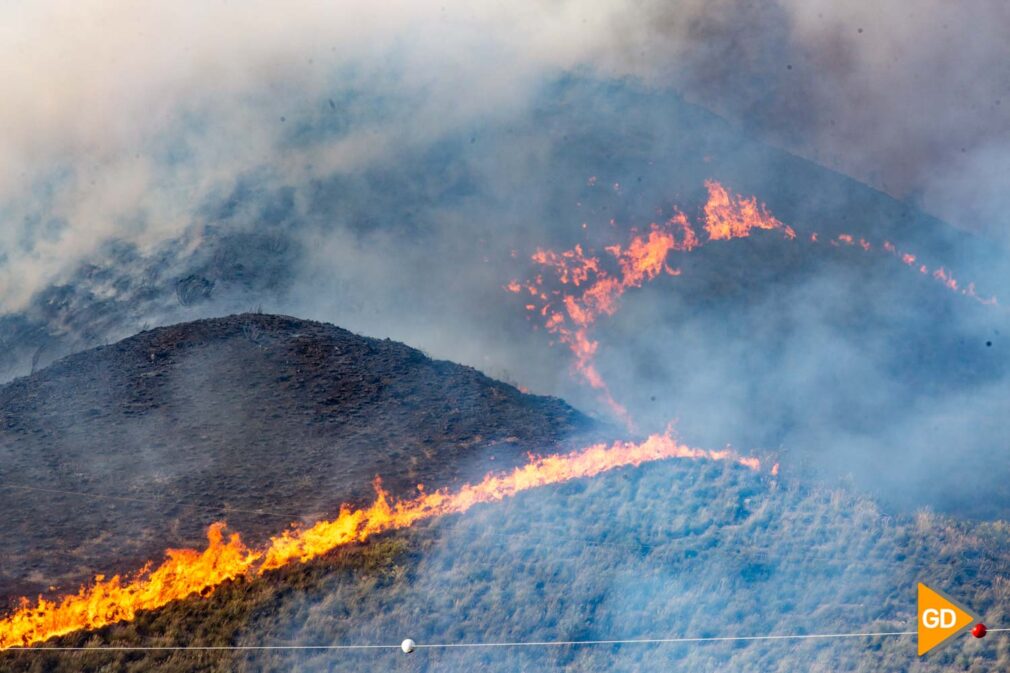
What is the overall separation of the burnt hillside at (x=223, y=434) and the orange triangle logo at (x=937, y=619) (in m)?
10.4

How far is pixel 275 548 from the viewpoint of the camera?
21.4m

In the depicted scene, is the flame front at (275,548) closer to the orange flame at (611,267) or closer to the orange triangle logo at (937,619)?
the orange triangle logo at (937,619)

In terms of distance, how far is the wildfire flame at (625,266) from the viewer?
3966 centimetres

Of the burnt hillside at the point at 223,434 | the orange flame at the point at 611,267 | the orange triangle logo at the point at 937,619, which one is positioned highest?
the orange flame at the point at 611,267

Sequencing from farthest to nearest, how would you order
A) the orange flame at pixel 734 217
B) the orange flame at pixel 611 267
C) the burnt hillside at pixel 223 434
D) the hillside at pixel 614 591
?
the orange flame at pixel 734 217
the orange flame at pixel 611 267
the burnt hillside at pixel 223 434
the hillside at pixel 614 591

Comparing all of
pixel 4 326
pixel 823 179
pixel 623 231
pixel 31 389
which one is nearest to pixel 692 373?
pixel 623 231

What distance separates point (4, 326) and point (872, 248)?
3991cm

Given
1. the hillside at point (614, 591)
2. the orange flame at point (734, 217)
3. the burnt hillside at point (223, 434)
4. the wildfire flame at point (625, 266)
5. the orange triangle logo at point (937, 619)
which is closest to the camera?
the hillside at point (614, 591)

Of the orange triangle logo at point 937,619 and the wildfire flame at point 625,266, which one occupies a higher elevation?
the wildfire flame at point 625,266

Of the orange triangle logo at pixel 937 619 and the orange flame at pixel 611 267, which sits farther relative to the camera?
the orange flame at pixel 611 267

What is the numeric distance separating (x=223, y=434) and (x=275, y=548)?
273 inches

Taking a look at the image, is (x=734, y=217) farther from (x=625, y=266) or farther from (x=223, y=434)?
(x=223, y=434)

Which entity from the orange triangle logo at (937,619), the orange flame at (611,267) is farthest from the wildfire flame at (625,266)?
the orange triangle logo at (937,619)

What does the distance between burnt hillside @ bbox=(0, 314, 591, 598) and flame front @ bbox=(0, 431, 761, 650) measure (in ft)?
2.08
